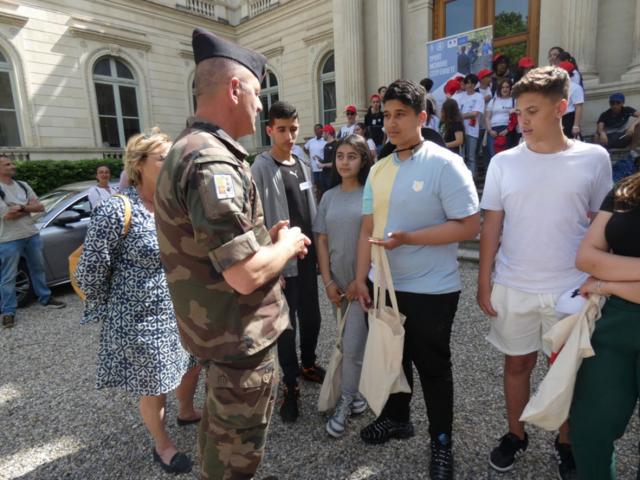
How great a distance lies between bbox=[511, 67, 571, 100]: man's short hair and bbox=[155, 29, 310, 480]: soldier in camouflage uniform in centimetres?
127

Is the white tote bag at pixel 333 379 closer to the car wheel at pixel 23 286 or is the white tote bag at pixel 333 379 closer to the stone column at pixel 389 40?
the car wheel at pixel 23 286

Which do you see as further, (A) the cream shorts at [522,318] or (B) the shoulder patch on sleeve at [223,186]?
(A) the cream shorts at [522,318]

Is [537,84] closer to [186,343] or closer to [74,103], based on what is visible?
[186,343]

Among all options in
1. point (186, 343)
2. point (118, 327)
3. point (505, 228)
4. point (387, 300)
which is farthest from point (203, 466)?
point (505, 228)

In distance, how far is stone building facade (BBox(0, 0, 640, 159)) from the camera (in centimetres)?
767

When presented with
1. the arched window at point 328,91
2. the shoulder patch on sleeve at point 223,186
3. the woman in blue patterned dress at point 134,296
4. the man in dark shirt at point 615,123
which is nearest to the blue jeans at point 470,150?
the man in dark shirt at point 615,123

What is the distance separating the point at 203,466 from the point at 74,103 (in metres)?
15.3

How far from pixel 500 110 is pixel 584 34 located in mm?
2898

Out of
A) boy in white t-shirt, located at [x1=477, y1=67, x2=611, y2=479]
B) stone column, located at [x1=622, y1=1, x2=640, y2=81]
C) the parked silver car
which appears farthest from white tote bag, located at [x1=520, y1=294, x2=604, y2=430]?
stone column, located at [x1=622, y1=1, x2=640, y2=81]

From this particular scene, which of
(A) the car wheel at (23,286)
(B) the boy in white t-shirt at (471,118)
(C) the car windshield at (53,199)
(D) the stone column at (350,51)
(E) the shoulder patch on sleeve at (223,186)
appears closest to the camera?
(E) the shoulder patch on sleeve at (223,186)

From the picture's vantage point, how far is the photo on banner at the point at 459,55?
802cm

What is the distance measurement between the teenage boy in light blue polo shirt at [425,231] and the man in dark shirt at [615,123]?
5.79 metres

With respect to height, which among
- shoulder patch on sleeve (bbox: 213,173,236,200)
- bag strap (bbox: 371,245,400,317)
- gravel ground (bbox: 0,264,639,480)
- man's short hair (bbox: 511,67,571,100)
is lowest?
gravel ground (bbox: 0,264,639,480)

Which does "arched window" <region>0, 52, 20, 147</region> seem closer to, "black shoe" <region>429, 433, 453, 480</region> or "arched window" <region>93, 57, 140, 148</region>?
"arched window" <region>93, 57, 140, 148</region>
